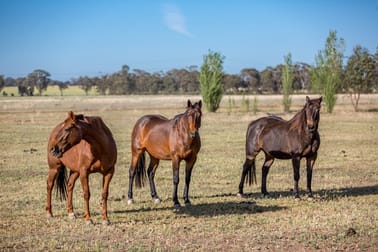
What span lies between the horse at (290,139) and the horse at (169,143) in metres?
1.93

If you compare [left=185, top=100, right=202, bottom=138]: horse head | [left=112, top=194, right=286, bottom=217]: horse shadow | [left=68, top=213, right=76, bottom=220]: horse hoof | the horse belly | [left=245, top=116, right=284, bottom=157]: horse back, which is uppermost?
[left=185, top=100, right=202, bottom=138]: horse head

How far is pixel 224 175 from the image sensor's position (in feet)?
52.5

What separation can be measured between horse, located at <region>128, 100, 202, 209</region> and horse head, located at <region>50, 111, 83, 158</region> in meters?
2.29

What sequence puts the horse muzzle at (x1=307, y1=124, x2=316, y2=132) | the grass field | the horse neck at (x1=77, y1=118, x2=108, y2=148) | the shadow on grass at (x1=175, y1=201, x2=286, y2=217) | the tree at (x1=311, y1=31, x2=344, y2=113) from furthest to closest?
the tree at (x1=311, y1=31, x2=344, y2=113) < the horse muzzle at (x1=307, y1=124, x2=316, y2=132) < the shadow on grass at (x1=175, y1=201, x2=286, y2=217) < the horse neck at (x1=77, y1=118, x2=108, y2=148) < the grass field

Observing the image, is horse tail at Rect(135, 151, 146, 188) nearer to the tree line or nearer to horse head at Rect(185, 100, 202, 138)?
horse head at Rect(185, 100, 202, 138)

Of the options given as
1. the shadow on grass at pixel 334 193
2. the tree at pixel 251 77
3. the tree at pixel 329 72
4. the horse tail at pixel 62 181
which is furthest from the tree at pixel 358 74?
the tree at pixel 251 77

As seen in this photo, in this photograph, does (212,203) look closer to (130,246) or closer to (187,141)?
(187,141)

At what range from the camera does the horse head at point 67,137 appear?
9.39 metres

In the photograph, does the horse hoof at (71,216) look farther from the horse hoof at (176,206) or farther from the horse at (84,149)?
the horse hoof at (176,206)

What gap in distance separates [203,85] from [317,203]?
139ft

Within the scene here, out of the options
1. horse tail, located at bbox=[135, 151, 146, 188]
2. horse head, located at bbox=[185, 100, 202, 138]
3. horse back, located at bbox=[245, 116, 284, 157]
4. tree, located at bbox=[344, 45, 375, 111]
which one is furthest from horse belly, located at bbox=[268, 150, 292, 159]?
tree, located at bbox=[344, 45, 375, 111]

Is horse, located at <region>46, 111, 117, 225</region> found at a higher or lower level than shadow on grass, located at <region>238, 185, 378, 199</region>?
higher

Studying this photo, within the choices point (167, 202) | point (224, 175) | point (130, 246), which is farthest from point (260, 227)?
point (224, 175)

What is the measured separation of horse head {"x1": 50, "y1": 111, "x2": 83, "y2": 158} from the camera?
9391 millimetres
